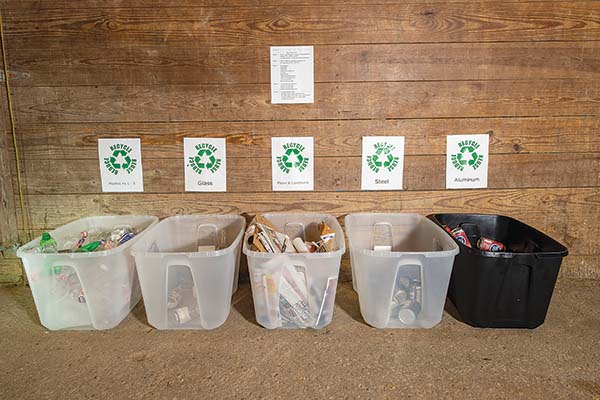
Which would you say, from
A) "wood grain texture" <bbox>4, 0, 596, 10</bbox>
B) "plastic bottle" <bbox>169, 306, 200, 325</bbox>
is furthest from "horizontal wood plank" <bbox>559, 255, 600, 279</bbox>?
"plastic bottle" <bbox>169, 306, 200, 325</bbox>

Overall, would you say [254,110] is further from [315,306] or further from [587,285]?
[587,285]

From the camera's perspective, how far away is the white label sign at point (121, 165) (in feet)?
3.83

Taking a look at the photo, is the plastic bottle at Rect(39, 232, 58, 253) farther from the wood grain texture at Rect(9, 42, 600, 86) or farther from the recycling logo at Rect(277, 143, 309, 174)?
the recycling logo at Rect(277, 143, 309, 174)

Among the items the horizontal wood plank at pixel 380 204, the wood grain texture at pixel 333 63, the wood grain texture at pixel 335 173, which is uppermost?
the wood grain texture at pixel 333 63

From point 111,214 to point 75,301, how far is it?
0.36 m

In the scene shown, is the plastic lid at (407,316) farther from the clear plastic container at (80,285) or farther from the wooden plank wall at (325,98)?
the clear plastic container at (80,285)

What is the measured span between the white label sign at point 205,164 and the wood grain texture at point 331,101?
0.08m

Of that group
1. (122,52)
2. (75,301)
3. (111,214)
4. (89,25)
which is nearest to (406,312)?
(75,301)

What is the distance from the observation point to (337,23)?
109 centimetres

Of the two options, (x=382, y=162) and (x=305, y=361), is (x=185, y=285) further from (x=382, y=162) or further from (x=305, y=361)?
(x=382, y=162)

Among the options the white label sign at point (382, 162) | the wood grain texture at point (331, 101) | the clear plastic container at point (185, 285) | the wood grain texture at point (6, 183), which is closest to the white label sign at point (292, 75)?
the wood grain texture at point (331, 101)

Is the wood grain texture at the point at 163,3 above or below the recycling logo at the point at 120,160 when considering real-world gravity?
above

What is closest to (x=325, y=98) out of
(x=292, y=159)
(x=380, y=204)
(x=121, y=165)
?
A: (x=292, y=159)

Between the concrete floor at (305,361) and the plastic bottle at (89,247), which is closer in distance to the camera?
the concrete floor at (305,361)
